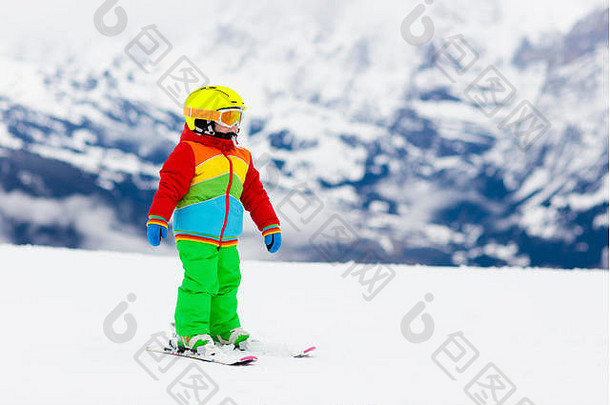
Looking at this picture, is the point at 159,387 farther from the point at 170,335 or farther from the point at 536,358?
A: the point at 536,358

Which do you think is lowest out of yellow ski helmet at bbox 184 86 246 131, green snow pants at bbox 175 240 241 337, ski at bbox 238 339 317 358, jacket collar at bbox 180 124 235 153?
ski at bbox 238 339 317 358

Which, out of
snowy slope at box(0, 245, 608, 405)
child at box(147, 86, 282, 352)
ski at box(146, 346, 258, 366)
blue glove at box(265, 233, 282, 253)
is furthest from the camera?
blue glove at box(265, 233, 282, 253)

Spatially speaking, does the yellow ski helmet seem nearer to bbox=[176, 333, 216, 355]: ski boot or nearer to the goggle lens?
the goggle lens

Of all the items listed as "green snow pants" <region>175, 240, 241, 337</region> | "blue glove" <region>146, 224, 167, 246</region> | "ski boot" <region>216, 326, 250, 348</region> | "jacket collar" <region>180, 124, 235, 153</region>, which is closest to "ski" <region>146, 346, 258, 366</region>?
"green snow pants" <region>175, 240, 241, 337</region>

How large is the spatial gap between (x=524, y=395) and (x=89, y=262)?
18.7ft

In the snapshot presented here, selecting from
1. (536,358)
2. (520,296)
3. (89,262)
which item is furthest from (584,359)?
(89,262)

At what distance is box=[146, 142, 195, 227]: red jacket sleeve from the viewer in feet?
11.5

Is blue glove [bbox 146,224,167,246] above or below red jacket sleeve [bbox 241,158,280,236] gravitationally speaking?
below

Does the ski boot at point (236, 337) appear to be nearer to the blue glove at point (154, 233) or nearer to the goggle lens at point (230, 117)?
the blue glove at point (154, 233)

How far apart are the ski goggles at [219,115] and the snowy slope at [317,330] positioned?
157 centimetres

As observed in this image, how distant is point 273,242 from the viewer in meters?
4.11

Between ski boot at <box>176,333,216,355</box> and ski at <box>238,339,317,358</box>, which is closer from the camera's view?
ski boot at <box>176,333,216,355</box>

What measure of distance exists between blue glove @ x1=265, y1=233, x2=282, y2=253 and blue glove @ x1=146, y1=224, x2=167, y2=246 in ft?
2.80

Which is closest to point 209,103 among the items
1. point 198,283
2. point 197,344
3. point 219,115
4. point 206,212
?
point 219,115
